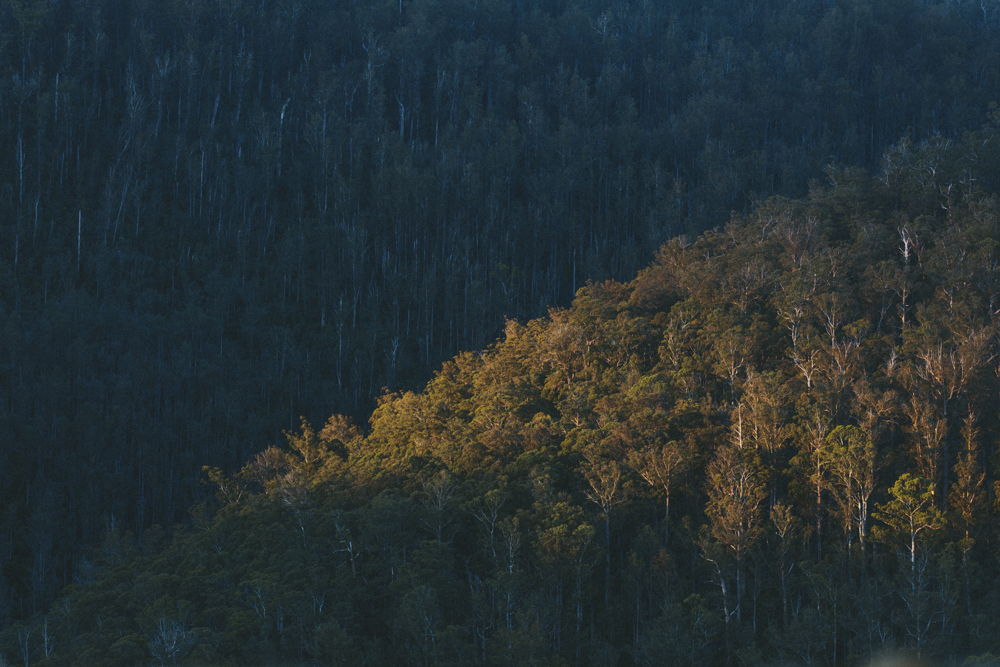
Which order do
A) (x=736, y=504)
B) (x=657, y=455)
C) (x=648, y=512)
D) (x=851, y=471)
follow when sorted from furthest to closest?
1. (x=648, y=512)
2. (x=657, y=455)
3. (x=736, y=504)
4. (x=851, y=471)

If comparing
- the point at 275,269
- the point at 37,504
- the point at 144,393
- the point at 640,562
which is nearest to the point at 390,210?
the point at 275,269

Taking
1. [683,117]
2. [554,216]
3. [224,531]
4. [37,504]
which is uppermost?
[683,117]

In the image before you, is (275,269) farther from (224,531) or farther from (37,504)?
(224,531)

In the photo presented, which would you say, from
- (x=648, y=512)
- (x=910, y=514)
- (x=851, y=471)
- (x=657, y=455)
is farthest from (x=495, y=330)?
(x=910, y=514)

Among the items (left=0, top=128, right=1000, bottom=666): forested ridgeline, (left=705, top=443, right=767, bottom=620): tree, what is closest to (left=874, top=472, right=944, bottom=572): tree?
(left=0, top=128, right=1000, bottom=666): forested ridgeline

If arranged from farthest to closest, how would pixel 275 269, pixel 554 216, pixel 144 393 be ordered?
pixel 554 216
pixel 275 269
pixel 144 393

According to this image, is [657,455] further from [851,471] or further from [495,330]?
[495,330]

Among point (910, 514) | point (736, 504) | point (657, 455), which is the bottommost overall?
point (736, 504)
